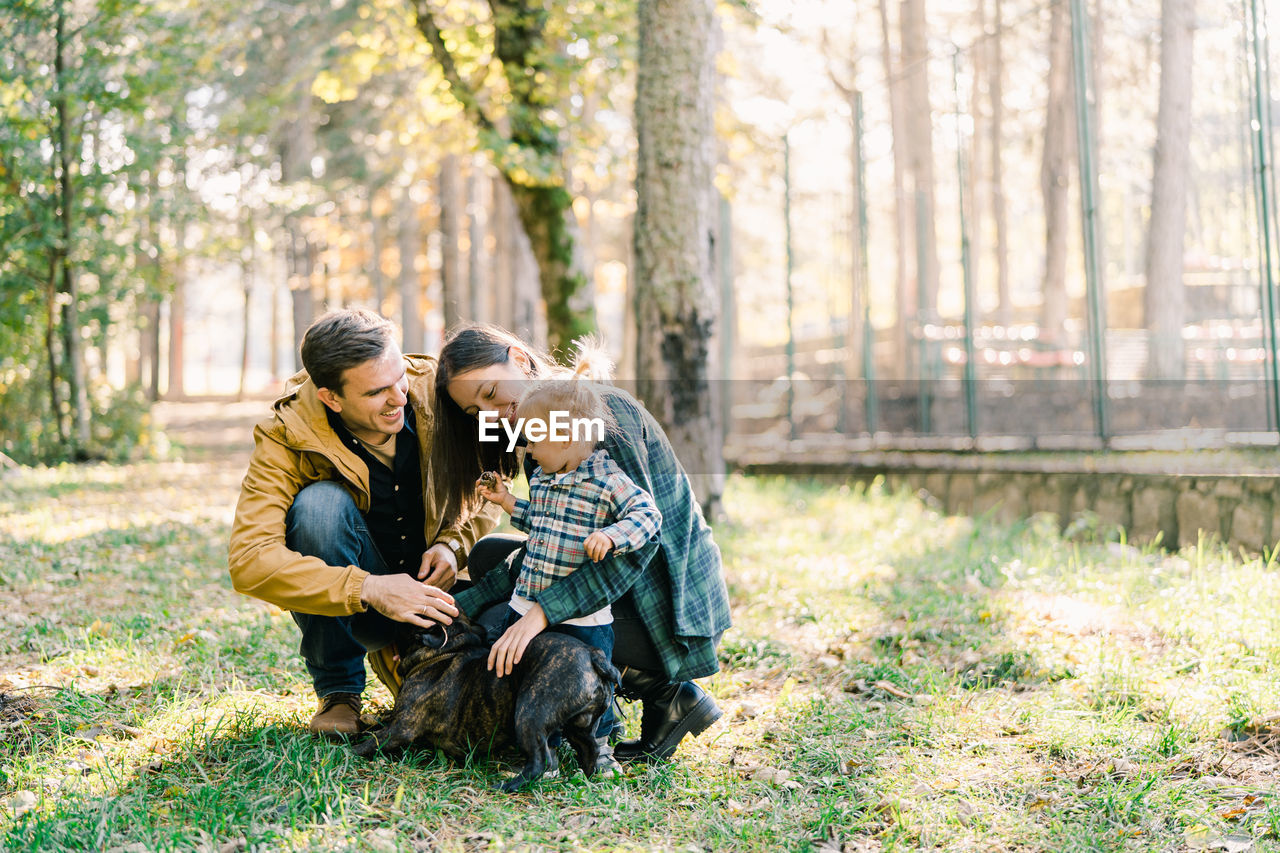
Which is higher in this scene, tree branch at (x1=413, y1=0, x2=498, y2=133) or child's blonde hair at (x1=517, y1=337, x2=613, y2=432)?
tree branch at (x1=413, y1=0, x2=498, y2=133)

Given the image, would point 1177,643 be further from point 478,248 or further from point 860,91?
point 478,248

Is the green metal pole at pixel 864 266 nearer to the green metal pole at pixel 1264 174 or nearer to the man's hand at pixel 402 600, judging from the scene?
the green metal pole at pixel 1264 174

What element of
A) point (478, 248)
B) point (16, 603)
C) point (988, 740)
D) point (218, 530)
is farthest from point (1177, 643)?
point (478, 248)

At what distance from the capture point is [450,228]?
16422 millimetres

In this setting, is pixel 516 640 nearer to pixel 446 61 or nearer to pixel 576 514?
pixel 576 514

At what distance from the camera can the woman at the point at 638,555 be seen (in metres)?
3.10

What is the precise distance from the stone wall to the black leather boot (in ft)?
12.8

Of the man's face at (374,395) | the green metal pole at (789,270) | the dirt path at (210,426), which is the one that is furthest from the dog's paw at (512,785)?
the green metal pole at (789,270)

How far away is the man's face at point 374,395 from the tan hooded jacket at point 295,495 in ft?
0.27

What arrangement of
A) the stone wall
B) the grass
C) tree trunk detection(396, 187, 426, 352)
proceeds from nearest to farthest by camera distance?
the grass → the stone wall → tree trunk detection(396, 187, 426, 352)

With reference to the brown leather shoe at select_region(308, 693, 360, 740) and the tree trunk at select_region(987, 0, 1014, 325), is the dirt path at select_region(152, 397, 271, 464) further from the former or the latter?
the tree trunk at select_region(987, 0, 1014, 325)

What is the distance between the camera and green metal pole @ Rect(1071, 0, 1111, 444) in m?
7.10


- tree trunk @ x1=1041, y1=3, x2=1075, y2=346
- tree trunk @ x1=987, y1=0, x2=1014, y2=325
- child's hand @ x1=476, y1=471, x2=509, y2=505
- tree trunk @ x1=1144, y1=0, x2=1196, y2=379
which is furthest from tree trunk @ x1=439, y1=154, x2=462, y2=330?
child's hand @ x1=476, y1=471, x2=509, y2=505

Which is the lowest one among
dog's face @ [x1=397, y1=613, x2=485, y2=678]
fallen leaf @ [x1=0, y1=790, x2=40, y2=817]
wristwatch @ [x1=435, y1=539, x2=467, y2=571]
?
fallen leaf @ [x1=0, y1=790, x2=40, y2=817]
